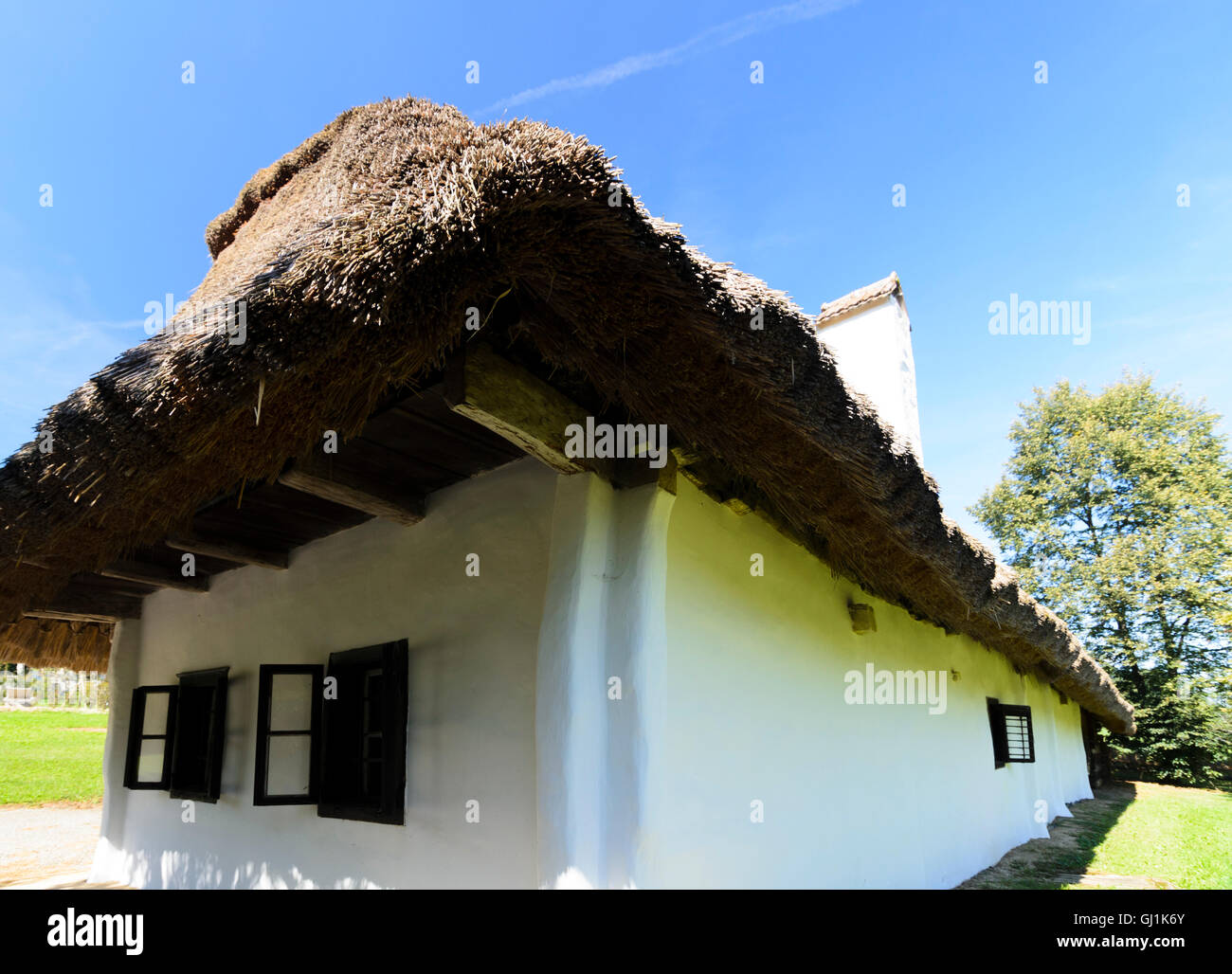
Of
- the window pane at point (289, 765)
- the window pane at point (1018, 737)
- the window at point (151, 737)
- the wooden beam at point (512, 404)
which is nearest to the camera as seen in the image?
the wooden beam at point (512, 404)

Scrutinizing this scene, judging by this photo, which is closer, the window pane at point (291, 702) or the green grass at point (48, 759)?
the window pane at point (291, 702)

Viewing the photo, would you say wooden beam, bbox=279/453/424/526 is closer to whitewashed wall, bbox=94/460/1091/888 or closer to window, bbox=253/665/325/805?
whitewashed wall, bbox=94/460/1091/888

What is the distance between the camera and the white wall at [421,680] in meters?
2.51

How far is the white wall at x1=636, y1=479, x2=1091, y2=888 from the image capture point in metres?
2.50

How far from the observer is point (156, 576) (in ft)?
13.6

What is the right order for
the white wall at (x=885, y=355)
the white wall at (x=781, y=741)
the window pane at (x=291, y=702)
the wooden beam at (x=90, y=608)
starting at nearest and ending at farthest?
the white wall at (x=781, y=741), the window pane at (x=291, y=702), the wooden beam at (x=90, y=608), the white wall at (x=885, y=355)

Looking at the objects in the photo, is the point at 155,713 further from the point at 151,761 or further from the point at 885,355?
the point at 885,355

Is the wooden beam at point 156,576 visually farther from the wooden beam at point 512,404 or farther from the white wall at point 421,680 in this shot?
the wooden beam at point 512,404

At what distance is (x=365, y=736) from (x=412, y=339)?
2.21m

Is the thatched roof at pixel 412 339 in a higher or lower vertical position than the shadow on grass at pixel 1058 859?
higher

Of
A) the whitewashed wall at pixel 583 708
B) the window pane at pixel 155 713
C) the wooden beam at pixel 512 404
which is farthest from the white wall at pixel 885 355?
the window pane at pixel 155 713

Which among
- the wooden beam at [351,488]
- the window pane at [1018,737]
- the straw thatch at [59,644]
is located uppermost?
the wooden beam at [351,488]

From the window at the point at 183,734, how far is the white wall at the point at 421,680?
81mm

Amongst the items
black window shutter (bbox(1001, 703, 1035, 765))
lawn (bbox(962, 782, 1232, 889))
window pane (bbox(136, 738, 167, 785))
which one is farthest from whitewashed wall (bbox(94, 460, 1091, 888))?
black window shutter (bbox(1001, 703, 1035, 765))
